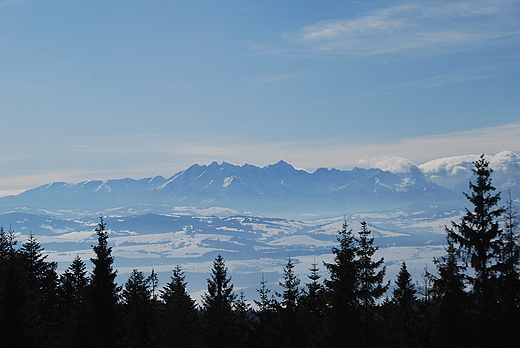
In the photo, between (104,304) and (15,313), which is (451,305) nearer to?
(104,304)

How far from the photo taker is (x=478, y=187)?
24094 millimetres

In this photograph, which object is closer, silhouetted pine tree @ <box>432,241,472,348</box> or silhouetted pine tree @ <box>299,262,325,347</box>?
silhouetted pine tree @ <box>432,241,472,348</box>

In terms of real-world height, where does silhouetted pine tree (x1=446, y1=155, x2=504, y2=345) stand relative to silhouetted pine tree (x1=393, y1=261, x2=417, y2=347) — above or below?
above

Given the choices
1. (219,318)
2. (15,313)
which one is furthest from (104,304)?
(219,318)

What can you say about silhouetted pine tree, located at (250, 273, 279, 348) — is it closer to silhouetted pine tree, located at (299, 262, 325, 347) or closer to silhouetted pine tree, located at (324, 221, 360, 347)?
silhouetted pine tree, located at (299, 262, 325, 347)

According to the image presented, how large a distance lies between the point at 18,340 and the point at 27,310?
1718 mm

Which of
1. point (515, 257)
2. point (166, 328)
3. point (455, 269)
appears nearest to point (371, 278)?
point (455, 269)

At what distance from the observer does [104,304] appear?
31.9m

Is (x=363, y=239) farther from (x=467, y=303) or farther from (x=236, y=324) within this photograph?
(x=236, y=324)

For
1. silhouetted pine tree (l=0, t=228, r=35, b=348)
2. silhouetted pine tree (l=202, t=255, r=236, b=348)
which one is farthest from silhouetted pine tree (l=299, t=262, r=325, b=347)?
silhouetted pine tree (l=0, t=228, r=35, b=348)

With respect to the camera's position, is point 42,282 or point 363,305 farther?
point 42,282

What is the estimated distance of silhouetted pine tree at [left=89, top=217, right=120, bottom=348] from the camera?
3133cm

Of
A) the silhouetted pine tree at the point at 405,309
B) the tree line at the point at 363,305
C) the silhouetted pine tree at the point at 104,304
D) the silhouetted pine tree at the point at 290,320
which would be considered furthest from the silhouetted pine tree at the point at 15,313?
the silhouetted pine tree at the point at 405,309

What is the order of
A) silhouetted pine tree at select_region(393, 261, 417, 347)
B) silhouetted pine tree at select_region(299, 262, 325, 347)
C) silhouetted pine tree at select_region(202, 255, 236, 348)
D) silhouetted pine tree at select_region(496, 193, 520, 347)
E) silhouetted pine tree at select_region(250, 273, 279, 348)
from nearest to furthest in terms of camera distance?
silhouetted pine tree at select_region(496, 193, 520, 347) < silhouetted pine tree at select_region(393, 261, 417, 347) < silhouetted pine tree at select_region(250, 273, 279, 348) < silhouetted pine tree at select_region(202, 255, 236, 348) < silhouetted pine tree at select_region(299, 262, 325, 347)
